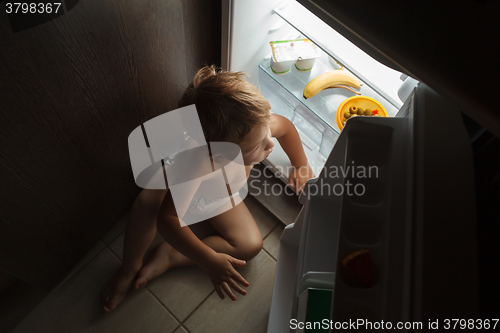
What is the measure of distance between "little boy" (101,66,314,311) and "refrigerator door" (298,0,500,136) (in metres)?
0.50

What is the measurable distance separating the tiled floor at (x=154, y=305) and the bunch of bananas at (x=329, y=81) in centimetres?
66

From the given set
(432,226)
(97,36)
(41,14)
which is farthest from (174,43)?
(432,226)

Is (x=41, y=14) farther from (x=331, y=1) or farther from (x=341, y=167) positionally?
(x=341, y=167)

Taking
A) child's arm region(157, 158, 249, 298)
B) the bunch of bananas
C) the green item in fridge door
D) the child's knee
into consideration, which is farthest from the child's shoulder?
the green item in fridge door

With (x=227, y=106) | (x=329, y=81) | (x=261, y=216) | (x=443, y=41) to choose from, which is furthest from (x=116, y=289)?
(x=443, y=41)

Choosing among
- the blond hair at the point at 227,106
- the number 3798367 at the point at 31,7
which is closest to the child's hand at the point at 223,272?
the blond hair at the point at 227,106

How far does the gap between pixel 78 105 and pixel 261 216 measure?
81cm

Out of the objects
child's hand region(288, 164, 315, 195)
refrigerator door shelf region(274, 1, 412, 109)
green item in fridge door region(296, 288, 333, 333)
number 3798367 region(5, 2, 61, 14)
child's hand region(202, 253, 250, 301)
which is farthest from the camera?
child's hand region(288, 164, 315, 195)

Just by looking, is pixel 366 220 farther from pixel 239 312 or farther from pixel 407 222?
pixel 239 312

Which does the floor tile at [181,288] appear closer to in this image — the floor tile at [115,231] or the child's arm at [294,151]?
the floor tile at [115,231]

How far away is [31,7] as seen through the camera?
52 centimetres

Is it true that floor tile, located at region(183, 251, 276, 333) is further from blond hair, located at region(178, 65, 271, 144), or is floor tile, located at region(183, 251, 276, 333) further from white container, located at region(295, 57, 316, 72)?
white container, located at region(295, 57, 316, 72)

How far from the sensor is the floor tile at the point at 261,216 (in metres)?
1.30

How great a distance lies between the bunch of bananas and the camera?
1.05 m
